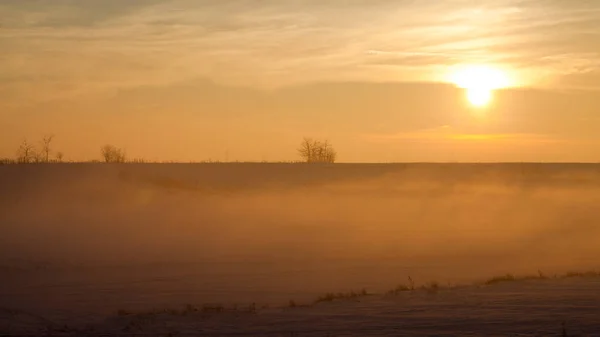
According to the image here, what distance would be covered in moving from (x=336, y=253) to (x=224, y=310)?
40.0 ft

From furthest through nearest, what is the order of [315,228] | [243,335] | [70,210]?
[70,210] → [315,228] → [243,335]

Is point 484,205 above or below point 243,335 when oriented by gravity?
above

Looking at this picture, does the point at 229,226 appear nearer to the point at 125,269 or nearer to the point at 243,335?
the point at 125,269

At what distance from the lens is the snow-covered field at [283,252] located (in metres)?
12.6

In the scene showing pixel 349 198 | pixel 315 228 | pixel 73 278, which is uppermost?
pixel 349 198

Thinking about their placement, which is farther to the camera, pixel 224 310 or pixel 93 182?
pixel 93 182

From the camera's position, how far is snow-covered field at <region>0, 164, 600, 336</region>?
1263 centimetres

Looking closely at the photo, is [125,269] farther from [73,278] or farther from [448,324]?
[448,324]

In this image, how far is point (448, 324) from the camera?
1169 centimetres

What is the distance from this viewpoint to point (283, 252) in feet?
85.9

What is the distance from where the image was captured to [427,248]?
27250 mm

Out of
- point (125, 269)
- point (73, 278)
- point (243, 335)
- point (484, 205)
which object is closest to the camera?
point (243, 335)

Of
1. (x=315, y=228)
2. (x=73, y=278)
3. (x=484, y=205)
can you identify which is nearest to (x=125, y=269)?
(x=73, y=278)

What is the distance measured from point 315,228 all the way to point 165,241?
23.2 feet
